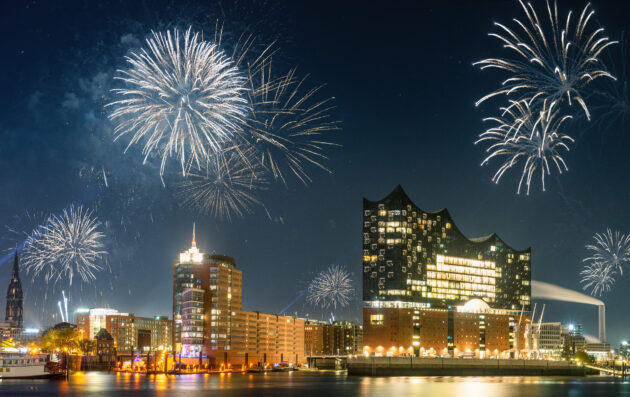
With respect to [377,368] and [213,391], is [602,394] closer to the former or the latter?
[213,391]

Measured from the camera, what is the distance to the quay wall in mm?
185125

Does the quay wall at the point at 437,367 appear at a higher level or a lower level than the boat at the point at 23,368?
lower

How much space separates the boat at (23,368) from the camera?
152975 mm

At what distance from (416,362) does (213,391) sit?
8857 centimetres

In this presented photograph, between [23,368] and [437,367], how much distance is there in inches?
3848

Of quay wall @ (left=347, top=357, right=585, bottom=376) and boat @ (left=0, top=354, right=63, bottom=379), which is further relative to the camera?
quay wall @ (left=347, top=357, right=585, bottom=376)

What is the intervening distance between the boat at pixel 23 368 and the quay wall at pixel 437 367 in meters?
71.0

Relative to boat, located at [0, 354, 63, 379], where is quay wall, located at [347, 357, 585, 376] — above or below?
below

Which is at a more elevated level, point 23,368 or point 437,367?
point 23,368

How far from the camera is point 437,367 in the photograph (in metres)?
191

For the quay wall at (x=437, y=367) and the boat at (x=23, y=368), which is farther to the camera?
the quay wall at (x=437, y=367)

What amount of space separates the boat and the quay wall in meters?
71.0

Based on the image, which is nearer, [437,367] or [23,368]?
[23,368]

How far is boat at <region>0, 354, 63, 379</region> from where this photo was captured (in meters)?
153
